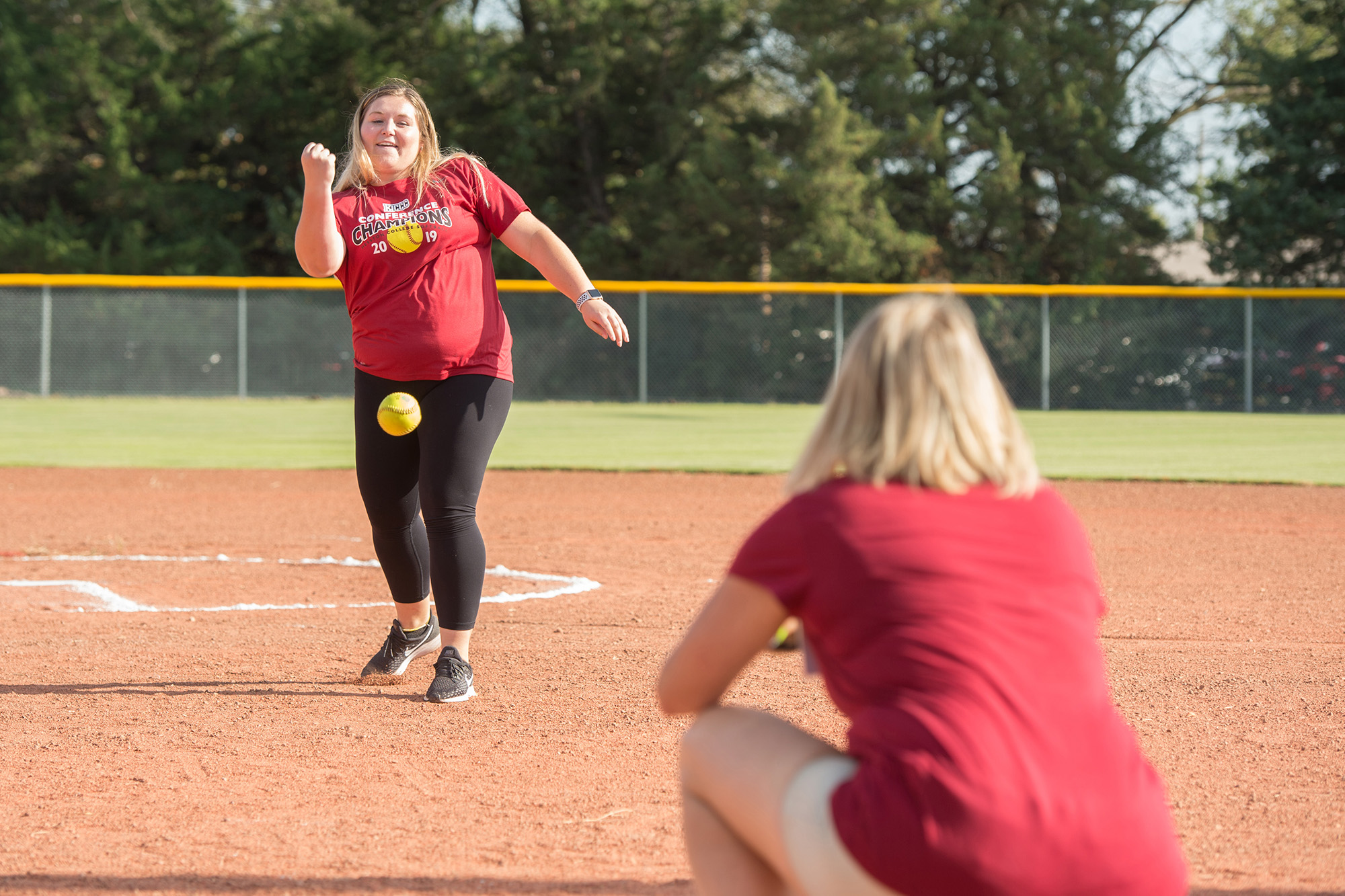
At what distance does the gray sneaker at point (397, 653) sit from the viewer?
432cm

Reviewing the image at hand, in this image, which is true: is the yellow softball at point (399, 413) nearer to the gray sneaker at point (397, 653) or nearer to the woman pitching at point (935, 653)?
the gray sneaker at point (397, 653)

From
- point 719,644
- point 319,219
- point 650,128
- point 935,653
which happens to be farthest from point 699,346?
point 935,653

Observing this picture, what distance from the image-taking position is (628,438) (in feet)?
51.6

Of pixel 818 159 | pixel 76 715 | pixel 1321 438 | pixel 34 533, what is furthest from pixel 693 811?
pixel 818 159

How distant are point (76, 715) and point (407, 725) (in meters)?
1.02

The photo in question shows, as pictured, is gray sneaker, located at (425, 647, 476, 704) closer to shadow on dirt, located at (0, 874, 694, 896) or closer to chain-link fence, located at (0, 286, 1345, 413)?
shadow on dirt, located at (0, 874, 694, 896)

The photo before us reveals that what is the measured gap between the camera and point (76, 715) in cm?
388

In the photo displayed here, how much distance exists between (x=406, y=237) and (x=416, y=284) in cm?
15

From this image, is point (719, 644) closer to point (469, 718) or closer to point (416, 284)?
point (469, 718)

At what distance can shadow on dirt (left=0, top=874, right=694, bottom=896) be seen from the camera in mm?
2557

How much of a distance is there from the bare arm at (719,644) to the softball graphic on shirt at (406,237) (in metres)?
2.38

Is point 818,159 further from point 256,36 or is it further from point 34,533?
point 34,533

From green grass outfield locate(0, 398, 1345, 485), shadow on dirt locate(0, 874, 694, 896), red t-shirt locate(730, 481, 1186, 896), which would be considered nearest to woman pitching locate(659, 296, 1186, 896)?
red t-shirt locate(730, 481, 1186, 896)

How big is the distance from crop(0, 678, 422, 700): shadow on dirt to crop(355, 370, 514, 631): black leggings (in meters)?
0.36
